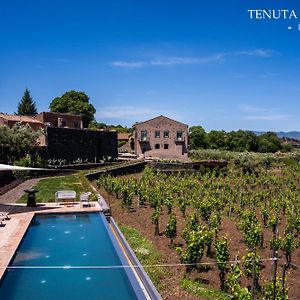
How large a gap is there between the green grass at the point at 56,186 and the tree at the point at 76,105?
124 feet

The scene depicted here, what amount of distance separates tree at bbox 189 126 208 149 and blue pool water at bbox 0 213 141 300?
68.6m

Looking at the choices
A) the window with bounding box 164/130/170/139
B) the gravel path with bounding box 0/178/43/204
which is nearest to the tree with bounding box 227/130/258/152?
the window with bounding box 164/130/170/139

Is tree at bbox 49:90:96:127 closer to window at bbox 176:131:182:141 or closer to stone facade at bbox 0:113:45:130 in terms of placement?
window at bbox 176:131:182:141

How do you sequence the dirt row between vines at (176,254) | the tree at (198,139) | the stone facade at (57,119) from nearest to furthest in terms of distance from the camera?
the dirt row between vines at (176,254)
the stone facade at (57,119)
the tree at (198,139)

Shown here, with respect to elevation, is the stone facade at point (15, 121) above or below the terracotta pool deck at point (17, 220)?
above

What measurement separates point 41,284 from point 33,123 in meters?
34.6

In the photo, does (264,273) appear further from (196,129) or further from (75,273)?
(196,129)

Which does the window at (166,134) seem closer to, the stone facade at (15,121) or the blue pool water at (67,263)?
the stone facade at (15,121)

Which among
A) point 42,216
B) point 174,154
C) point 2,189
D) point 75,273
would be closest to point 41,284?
point 75,273

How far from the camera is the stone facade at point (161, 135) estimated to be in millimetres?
52625

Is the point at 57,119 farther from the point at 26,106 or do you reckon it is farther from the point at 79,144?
the point at 26,106

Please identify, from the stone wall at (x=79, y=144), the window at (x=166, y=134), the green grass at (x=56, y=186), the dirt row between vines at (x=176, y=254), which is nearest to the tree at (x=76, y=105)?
the window at (x=166, y=134)

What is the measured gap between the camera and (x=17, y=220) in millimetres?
15023

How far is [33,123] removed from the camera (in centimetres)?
4200
